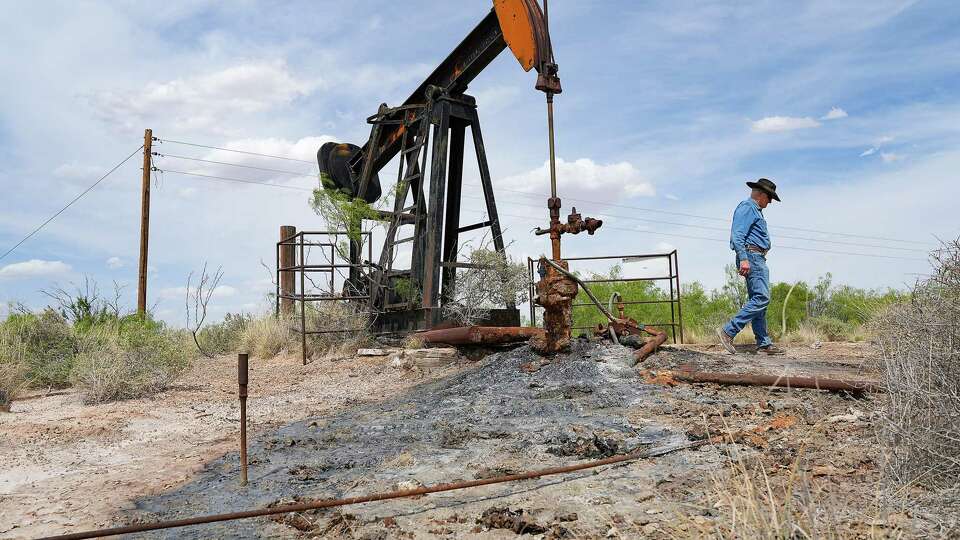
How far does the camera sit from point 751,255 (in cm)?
790

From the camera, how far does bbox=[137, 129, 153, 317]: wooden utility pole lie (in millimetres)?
17781

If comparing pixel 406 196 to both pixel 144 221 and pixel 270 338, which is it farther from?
pixel 144 221

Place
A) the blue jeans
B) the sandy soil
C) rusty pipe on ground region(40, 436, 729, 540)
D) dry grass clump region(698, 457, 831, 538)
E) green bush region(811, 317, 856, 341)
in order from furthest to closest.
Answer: green bush region(811, 317, 856, 341) < the blue jeans < the sandy soil < rusty pipe on ground region(40, 436, 729, 540) < dry grass clump region(698, 457, 831, 538)

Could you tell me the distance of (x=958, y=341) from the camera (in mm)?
4043

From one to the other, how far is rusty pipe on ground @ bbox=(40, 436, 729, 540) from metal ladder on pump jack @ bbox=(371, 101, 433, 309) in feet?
24.2

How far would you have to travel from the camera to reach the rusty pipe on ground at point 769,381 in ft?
17.5

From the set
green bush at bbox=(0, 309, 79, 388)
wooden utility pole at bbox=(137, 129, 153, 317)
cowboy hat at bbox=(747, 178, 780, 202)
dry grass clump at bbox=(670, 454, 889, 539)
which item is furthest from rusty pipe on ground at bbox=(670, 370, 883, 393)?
wooden utility pole at bbox=(137, 129, 153, 317)

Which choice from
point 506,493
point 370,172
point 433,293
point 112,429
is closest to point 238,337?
point 370,172

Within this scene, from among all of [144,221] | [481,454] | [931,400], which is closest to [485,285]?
[481,454]

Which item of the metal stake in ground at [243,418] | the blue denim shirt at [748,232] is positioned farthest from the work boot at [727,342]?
the metal stake in ground at [243,418]

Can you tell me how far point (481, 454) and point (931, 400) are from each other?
2478 mm

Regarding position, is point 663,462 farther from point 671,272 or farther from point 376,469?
point 671,272

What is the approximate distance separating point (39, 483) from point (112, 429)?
1.87 m

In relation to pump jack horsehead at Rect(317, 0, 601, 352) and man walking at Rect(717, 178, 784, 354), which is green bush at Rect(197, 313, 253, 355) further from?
man walking at Rect(717, 178, 784, 354)
